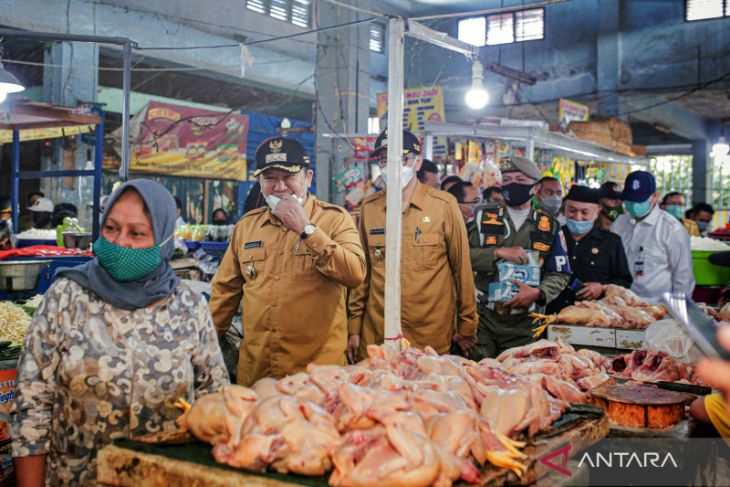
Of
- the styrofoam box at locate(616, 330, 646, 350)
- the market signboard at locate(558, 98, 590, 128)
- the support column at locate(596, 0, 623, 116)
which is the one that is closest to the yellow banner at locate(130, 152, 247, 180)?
the market signboard at locate(558, 98, 590, 128)

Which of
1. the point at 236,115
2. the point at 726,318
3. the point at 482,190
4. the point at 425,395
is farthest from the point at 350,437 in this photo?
the point at 236,115

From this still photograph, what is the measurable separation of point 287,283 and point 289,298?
82 millimetres

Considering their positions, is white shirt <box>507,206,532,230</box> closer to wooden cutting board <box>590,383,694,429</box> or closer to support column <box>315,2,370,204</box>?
wooden cutting board <box>590,383,694,429</box>

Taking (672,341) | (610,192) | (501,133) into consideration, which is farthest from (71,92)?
(672,341)

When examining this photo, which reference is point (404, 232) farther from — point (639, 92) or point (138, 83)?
point (639, 92)

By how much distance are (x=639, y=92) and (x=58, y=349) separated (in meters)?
18.2

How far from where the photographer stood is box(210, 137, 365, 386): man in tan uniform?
3.57 m

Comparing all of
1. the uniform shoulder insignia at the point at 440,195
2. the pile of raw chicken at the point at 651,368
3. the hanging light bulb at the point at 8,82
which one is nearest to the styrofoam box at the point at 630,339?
the pile of raw chicken at the point at 651,368

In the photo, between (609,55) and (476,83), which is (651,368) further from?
(609,55)

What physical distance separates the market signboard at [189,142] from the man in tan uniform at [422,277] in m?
11.7

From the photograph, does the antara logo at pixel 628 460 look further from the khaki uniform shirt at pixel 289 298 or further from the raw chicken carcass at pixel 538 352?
the khaki uniform shirt at pixel 289 298

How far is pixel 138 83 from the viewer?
16.0 meters

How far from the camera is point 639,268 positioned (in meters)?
6.28

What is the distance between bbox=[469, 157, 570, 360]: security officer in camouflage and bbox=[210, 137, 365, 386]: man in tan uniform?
167cm
